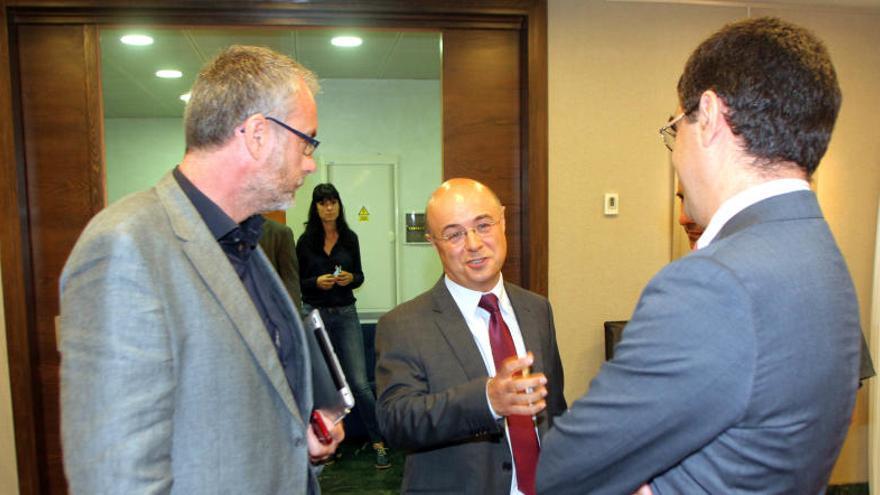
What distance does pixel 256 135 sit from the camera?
1.25m

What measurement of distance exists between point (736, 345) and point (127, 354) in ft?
2.90

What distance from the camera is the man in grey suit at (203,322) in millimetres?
939

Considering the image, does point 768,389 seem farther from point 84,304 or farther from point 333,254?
point 333,254

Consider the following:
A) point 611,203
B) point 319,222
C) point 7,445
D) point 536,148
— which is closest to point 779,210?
point 536,148

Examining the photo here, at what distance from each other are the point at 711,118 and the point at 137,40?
457 centimetres

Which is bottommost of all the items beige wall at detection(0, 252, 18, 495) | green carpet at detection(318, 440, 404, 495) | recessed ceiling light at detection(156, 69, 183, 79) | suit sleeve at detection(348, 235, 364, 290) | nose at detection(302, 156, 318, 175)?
green carpet at detection(318, 440, 404, 495)

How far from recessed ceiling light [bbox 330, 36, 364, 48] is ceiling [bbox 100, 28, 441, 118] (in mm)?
54

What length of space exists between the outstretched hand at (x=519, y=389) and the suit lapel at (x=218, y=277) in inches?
18.3

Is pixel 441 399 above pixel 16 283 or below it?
below

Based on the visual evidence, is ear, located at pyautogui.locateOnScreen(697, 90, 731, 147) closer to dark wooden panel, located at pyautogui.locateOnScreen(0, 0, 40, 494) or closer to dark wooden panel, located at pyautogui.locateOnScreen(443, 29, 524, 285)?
dark wooden panel, located at pyautogui.locateOnScreen(443, 29, 524, 285)

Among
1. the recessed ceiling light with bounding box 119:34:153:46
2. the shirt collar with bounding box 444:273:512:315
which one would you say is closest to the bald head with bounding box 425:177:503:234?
the shirt collar with bounding box 444:273:512:315

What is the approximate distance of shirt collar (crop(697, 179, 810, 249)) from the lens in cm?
88

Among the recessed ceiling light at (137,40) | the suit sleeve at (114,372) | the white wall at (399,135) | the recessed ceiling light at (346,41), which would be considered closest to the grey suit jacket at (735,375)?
the suit sleeve at (114,372)

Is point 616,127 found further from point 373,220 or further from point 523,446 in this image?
point 373,220
